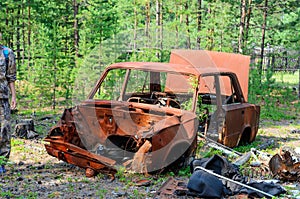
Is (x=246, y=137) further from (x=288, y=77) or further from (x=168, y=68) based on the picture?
(x=288, y=77)

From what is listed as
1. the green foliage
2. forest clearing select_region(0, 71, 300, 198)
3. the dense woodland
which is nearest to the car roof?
forest clearing select_region(0, 71, 300, 198)

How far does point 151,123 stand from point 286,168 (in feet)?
7.91

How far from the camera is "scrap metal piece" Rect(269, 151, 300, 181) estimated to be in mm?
6781

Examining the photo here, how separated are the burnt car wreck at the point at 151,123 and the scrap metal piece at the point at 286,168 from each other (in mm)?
1424

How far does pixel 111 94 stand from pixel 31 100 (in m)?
4.38

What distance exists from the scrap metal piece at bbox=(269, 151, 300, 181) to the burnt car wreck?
142 cm

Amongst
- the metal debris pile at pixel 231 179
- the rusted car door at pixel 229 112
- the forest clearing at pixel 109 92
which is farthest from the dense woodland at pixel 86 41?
the metal debris pile at pixel 231 179

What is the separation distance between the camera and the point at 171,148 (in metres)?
6.56

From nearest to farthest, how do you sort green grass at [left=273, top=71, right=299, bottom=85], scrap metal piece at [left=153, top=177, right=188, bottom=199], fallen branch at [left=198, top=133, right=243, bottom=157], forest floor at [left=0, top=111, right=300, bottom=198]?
scrap metal piece at [left=153, top=177, right=188, bottom=199]
forest floor at [left=0, top=111, right=300, bottom=198]
fallen branch at [left=198, top=133, right=243, bottom=157]
green grass at [left=273, top=71, right=299, bottom=85]

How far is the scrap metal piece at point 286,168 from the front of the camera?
22.2 feet

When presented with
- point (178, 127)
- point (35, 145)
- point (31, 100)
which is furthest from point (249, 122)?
point (31, 100)

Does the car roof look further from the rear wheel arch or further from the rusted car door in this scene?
the rear wheel arch

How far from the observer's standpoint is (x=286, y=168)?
6.82 meters

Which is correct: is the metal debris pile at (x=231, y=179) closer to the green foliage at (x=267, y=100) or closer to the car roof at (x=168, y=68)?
the car roof at (x=168, y=68)
